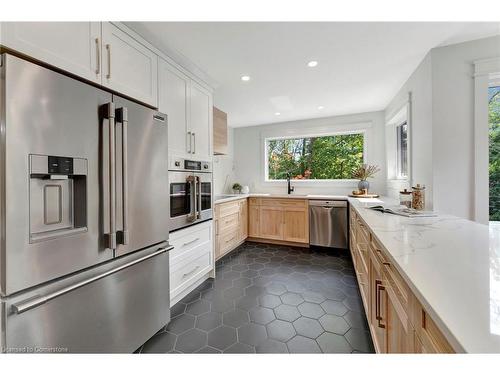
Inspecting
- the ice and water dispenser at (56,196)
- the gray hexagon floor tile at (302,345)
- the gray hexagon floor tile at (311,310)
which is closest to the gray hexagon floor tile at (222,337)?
the gray hexagon floor tile at (302,345)

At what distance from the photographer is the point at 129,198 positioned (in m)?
1.40

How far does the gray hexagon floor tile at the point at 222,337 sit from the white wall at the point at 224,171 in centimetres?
283

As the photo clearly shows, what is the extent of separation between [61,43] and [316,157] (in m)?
4.01

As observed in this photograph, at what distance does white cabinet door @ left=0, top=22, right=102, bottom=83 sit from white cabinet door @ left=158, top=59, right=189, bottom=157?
552 mm

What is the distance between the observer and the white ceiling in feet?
5.37

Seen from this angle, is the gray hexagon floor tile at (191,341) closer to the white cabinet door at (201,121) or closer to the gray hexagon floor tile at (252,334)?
the gray hexagon floor tile at (252,334)

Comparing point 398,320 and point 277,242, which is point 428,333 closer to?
point 398,320

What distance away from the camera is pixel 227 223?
3.27m

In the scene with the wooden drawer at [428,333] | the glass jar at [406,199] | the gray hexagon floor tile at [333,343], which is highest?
the glass jar at [406,199]

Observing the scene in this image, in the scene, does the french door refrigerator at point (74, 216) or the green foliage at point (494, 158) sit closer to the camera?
the french door refrigerator at point (74, 216)

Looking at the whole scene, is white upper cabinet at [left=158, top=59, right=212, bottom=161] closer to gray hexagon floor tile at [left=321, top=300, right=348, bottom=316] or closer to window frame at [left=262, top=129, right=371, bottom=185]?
gray hexagon floor tile at [left=321, top=300, right=348, bottom=316]

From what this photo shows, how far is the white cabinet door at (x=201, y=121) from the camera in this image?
222 cm
